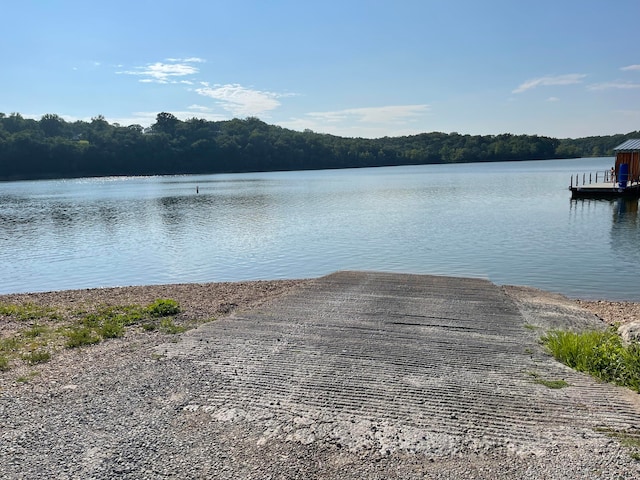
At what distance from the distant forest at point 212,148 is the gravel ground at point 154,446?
12533cm

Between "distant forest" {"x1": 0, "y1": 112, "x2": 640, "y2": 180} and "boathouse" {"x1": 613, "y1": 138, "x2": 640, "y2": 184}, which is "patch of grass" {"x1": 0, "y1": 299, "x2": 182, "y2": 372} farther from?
→ "distant forest" {"x1": 0, "y1": 112, "x2": 640, "y2": 180}

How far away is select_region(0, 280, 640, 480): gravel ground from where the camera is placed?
403 cm

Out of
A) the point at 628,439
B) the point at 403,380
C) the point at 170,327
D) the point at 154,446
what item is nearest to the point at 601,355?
the point at 628,439

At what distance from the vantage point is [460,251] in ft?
64.3

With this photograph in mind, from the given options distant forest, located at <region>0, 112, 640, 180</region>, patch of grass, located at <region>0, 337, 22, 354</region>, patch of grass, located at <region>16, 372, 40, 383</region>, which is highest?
distant forest, located at <region>0, 112, 640, 180</region>

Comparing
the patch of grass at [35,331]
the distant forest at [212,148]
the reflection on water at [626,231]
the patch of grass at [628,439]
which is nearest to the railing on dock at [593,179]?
the reflection on water at [626,231]

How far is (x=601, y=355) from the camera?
20.6 feet

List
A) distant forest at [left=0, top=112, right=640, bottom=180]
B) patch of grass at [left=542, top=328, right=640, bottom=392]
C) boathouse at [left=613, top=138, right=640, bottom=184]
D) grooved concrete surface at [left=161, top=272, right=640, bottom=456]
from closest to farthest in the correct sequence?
grooved concrete surface at [left=161, top=272, right=640, bottom=456]
patch of grass at [left=542, top=328, right=640, bottom=392]
boathouse at [left=613, top=138, right=640, bottom=184]
distant forest at [left=0, top=112, right=640, bottom=180]

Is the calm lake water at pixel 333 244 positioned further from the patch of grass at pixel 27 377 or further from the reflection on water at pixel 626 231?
the patch of grass at pixel 27 377

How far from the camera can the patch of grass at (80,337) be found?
7448 mm

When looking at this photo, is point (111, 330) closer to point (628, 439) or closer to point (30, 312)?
point (30, 312)

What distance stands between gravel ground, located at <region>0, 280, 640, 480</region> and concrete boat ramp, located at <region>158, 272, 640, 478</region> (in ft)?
0.22

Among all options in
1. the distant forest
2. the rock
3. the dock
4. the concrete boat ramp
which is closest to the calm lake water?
the dock

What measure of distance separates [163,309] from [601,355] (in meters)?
7.39
